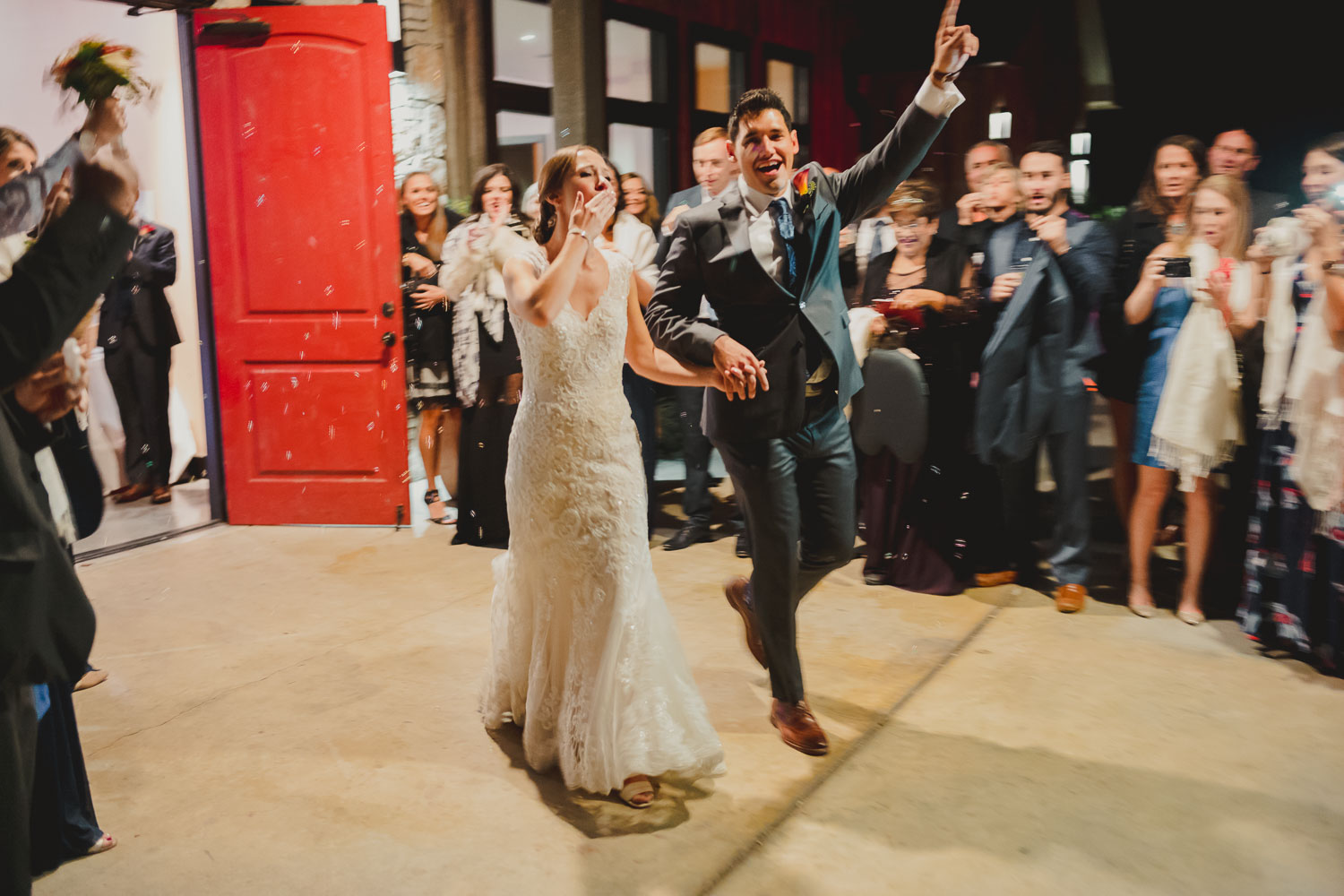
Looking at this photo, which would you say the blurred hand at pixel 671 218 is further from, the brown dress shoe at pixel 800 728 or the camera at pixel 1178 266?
the brown dress shoe at pixel 800 728

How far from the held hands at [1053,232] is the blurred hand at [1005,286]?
177 mm

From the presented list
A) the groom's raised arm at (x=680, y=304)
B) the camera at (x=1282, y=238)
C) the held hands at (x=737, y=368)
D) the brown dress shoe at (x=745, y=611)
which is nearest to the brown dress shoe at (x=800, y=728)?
the brown dress shoe at (x=745, y=611)

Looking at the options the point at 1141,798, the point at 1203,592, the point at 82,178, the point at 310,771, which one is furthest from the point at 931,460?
the point at 82,178

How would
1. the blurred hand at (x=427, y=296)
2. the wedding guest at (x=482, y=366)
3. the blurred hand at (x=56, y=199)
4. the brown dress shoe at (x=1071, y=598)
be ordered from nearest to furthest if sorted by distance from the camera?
the blurred hand at (x=56, y=199) < the brown dress shoe at (x=1071, y=598) < the wedding guest at (x=482, y=366) < the blurred hand at (x=427, y=296)

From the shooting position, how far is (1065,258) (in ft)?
14.1

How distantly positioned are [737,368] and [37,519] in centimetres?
168

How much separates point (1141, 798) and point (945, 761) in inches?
20.6

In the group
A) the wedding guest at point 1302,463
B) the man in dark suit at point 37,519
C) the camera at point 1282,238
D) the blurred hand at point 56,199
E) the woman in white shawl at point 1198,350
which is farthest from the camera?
the woman in white shawl at point 1198,350

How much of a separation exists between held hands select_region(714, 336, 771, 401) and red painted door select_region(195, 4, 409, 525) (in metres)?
3.37

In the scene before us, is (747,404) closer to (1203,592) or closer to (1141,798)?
(1141,798)

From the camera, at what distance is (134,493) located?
685 cm

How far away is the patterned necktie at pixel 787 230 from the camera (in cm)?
290

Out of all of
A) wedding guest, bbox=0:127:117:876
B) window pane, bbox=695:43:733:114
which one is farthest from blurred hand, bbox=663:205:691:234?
window pane, bbox=695:43:733:114

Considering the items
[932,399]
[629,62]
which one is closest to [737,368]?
[932,399]
